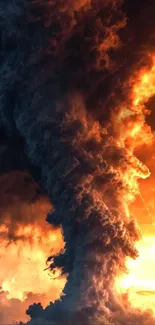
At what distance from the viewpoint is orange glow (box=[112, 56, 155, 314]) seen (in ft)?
175

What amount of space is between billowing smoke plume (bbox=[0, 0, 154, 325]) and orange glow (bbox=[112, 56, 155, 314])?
966 mm

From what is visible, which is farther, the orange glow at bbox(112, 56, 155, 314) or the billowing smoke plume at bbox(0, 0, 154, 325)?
the orange glow at bbox(112, 56, 155, 314)

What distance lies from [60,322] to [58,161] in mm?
14353

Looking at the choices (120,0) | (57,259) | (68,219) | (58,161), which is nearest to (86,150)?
(58,161)

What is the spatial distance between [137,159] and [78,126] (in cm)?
698

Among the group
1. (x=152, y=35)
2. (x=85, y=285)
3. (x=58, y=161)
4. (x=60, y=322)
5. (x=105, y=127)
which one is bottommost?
(x=60, y=322)

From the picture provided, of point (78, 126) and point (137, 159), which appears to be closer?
point (78, 126)

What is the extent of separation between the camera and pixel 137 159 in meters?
54.6

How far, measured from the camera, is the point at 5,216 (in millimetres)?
63156

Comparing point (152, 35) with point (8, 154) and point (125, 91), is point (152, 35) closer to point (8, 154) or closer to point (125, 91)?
point (125, 91)

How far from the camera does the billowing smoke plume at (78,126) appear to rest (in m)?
50.0

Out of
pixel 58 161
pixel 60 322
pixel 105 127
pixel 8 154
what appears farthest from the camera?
pixel 8 154

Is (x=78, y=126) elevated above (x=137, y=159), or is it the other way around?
(x=137, y=159)

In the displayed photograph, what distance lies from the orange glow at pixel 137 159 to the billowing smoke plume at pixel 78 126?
966 mm
